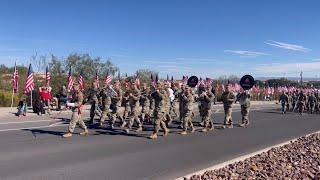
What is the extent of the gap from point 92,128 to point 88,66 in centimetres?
2661

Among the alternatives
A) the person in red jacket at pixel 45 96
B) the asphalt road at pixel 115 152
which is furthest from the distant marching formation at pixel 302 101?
the asphalt road at pixel 115 152

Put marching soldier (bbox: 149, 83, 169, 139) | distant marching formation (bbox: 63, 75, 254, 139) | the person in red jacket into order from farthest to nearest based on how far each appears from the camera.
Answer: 1. the person in red jacket
2. distant marching formation (bbox: 63, 75, 254, 139)
3. marching soldier (bbox: 149, 83, 169, 139)

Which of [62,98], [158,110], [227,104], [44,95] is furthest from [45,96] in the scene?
[158,110]

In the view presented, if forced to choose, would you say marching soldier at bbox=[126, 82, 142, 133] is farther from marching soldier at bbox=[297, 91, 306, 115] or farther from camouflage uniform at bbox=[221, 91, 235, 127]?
marching soldier at bbox=[297, 91, 306, 115]

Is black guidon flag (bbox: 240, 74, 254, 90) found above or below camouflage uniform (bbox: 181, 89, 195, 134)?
above

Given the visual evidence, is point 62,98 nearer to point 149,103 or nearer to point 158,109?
point 149,103

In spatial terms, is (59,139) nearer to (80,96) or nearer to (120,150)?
(80,96)

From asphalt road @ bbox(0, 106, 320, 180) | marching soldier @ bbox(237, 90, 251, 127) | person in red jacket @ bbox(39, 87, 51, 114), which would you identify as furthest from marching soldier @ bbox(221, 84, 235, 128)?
person in red jacket @ bbox(39, 87, 51, 114)

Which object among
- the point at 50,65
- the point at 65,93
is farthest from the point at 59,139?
the point at 50,65

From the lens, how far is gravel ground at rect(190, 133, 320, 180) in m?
9.33

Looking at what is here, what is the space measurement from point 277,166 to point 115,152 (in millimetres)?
4045

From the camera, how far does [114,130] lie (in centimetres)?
1819

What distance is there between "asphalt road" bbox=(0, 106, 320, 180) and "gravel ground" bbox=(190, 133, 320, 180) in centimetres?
84

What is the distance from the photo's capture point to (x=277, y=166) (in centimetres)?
1045
